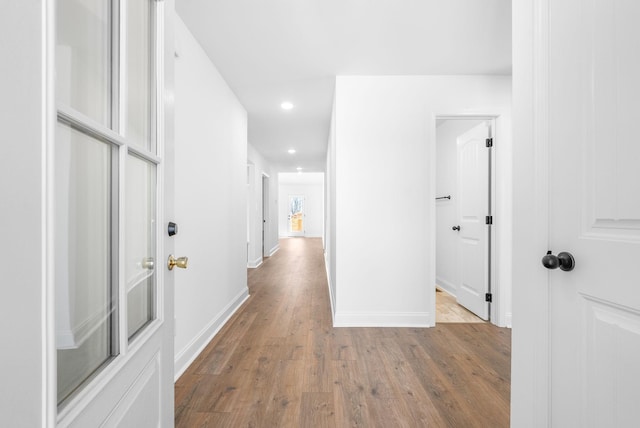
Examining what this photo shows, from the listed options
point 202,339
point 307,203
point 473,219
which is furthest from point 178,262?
point 307,203

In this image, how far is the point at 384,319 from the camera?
109 inches

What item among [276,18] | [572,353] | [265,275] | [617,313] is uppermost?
[276,18]

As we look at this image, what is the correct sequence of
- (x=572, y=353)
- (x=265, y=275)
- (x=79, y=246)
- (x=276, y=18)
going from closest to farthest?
(x=79, y=246) → (x=572, y=353) → (x=276, y=18) → (x=265, y=275)

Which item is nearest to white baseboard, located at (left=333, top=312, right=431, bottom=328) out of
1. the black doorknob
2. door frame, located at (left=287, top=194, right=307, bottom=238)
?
the black doorknob

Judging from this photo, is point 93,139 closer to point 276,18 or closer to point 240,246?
point 276,18

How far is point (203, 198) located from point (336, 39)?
1.66 m

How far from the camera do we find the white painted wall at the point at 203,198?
1.97 meters

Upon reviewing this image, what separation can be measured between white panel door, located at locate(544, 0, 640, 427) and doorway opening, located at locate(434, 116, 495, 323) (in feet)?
7.05

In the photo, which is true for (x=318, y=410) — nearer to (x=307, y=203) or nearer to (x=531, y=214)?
(x=531, y=214)

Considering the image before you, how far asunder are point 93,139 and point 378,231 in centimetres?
250

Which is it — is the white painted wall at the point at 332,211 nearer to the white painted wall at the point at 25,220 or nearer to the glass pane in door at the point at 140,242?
the glass pane in door at the point at 140,242

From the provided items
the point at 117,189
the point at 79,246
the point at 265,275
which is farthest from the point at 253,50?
the point at 265,275

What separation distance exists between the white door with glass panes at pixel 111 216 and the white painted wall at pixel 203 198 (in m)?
1.15

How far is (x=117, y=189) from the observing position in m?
0.67
